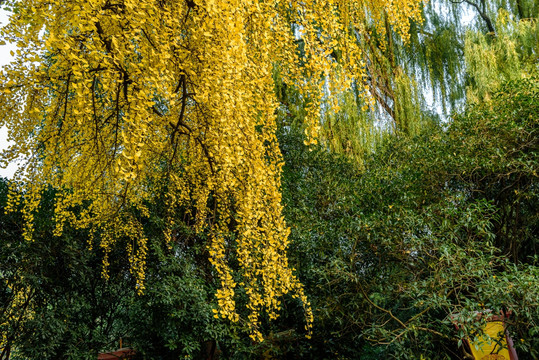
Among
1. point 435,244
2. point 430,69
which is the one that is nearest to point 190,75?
point 435,244

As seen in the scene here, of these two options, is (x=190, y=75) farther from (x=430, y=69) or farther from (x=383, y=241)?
(x=430, y=69)

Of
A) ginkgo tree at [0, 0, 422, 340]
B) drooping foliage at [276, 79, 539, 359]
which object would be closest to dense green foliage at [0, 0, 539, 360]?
drooping foliage at [276, 79, 539, 359]

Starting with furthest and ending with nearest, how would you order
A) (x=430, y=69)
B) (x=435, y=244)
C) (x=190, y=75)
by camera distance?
(x=430, y=69) → (x=435, y=244) → (x=190, y=75)

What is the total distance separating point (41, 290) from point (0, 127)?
9.45ft

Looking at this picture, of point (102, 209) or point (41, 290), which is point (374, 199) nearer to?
point (102, 209)

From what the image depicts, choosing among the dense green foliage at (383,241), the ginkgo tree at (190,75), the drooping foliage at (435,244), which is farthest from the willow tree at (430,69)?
the ginkgo tree at (190,75)

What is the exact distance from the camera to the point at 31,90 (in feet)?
7.88

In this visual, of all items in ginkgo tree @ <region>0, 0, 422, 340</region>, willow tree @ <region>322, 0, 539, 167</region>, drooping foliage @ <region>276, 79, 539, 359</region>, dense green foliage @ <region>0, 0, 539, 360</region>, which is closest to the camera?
ginkgo tree @ <region>0, 0, 422, 340</region>

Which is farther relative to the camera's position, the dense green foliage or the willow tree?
the willow tree

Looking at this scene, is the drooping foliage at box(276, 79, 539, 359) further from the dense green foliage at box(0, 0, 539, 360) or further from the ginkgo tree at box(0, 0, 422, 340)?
the ginkgo tree at box(0, 0, 422, 340)

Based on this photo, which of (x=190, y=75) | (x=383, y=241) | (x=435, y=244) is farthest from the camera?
(x=383, y=241)

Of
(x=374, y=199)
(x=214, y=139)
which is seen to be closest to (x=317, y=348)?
(x=374, y=199)

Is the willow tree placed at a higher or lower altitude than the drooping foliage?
higher

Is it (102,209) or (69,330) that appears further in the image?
(69,330)
